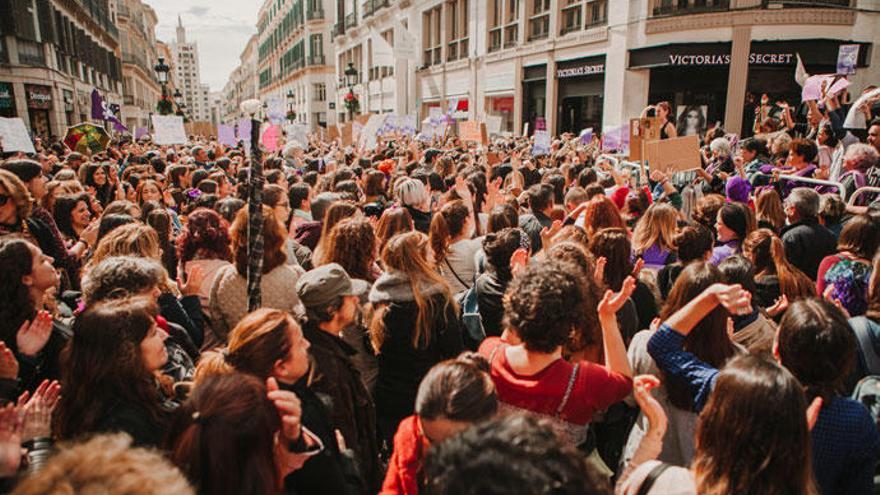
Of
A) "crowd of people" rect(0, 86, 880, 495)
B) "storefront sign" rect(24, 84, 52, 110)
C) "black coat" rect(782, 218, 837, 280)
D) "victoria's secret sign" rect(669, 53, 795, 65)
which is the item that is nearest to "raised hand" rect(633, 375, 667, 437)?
"crowd of people" rect(0, 86, 880, 495)

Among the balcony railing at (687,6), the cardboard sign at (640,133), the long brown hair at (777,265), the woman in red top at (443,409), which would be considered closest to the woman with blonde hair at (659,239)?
→ the long brown hair at (777,265)

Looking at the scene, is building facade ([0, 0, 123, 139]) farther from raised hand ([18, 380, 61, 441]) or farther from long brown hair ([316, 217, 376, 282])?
raised hand ([18, 380, 61, 441])

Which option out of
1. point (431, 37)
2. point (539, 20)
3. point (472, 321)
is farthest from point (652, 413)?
point (431, 37)

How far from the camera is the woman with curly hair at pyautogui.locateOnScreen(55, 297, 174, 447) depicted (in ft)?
6.65

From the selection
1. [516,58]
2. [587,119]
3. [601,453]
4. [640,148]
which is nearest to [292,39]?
[516,58]

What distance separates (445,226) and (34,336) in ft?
8.63

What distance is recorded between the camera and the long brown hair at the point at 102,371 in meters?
2.04

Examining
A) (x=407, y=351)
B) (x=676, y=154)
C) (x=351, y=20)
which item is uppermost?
(x=351, y=20)

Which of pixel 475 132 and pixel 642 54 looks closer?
pixel 475 132

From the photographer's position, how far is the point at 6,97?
19.5m

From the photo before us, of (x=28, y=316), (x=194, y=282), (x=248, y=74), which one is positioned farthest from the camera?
(x=248, y=74)

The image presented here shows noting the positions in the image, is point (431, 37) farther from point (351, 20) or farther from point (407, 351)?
point (407, 351)

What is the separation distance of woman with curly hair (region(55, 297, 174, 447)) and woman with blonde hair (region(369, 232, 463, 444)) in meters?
1.24

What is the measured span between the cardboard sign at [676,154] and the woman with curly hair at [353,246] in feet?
15.0
